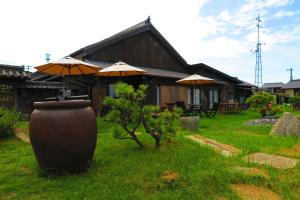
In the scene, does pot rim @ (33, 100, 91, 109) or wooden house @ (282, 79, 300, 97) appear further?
wooden house @ (282, 79, 300, 97)

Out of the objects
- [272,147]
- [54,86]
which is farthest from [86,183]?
[54,86]

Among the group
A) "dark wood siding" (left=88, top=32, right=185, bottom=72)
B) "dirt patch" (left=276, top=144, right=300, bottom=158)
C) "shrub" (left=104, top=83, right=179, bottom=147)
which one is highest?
"dark wood siding" (left=88, top=32, right=185, bottom=72)

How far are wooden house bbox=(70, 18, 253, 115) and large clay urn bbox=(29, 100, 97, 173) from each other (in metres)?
8.89

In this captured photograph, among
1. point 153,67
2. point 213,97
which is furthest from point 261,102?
point 153,67

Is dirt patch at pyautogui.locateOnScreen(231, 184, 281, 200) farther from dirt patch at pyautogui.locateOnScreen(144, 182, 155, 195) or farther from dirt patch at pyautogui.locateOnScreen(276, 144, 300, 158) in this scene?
dirt patch at pyautogui.locateOnScreen(276, 144, 300, 158)

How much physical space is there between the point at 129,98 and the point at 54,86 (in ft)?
25.9

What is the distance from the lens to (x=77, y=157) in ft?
13.0

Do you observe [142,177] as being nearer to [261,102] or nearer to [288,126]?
[288,126]

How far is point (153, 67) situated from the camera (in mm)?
18906

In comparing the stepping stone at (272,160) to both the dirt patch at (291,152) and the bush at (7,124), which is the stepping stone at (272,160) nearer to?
the dirt patch at (291,152)

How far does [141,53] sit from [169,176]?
581 inches

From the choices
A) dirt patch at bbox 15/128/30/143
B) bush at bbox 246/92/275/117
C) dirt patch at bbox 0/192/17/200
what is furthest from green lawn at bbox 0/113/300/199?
bush at bbox 246/92/275/117

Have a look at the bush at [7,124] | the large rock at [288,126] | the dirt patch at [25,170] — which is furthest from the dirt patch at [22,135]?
the large rock at [288,126]

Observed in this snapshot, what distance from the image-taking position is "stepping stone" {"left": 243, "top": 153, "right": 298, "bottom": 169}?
443cm
